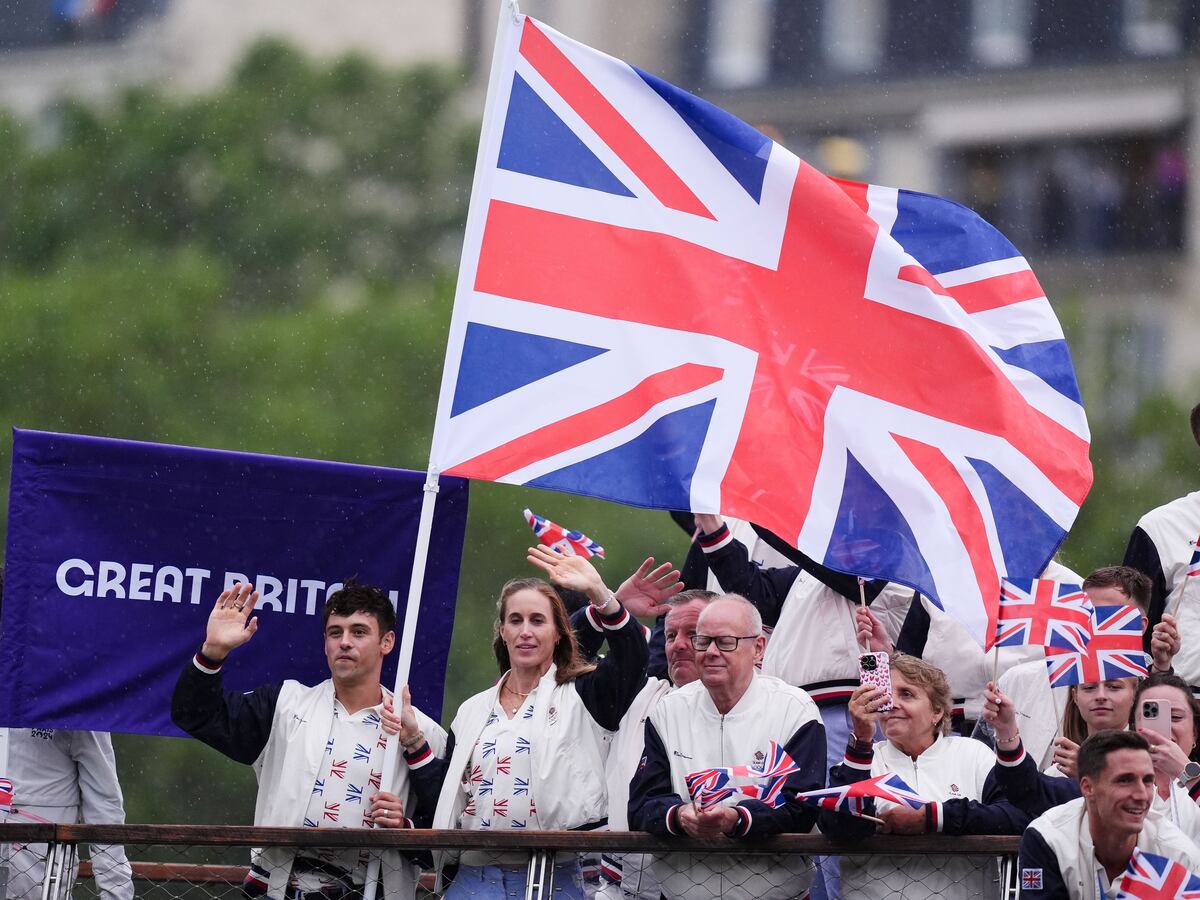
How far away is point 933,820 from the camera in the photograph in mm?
8055

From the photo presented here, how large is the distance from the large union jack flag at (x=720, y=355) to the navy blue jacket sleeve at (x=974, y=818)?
2.22 ft

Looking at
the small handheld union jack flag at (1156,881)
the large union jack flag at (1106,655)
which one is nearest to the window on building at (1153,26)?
the large union jack flag at (1106,655)

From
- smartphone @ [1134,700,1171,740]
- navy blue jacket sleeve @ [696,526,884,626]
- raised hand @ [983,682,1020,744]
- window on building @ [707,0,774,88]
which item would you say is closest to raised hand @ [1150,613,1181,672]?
smartphone @ [1134,700,1171,740]

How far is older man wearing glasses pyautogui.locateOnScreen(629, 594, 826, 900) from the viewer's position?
806 centimetres

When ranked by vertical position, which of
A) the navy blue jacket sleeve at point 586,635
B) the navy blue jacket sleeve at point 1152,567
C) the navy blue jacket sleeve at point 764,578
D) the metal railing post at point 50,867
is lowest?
the metal railing post at point 50,867

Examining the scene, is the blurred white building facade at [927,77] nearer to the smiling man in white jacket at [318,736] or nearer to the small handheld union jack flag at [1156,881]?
the smiling man in white jacket at [318,736]

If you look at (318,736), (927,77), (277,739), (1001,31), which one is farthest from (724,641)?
(1001,31)

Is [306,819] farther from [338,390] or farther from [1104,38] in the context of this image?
[1104,38]

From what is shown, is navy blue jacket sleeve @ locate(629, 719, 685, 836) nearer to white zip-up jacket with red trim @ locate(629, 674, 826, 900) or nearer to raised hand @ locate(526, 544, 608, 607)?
white zip-up jacket with red trim @ locate(629, 674, 826, 900)

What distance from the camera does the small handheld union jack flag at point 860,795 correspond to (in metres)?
7.93

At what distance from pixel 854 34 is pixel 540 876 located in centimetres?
4739

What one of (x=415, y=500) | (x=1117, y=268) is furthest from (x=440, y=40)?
(x=415, y=500)

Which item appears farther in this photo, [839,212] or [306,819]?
[839,212]

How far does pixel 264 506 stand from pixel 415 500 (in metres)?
0.61
